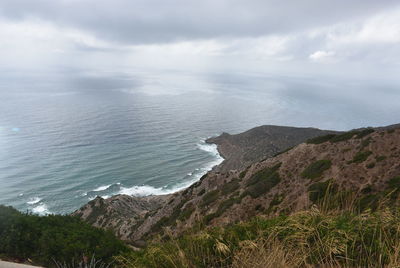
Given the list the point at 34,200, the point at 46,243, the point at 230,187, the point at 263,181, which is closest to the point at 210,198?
the point at 230,187

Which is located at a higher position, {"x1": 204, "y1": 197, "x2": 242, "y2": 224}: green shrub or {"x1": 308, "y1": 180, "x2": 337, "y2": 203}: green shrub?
{"x1": 308, "y1": 180, "x2": 337, "y2": 203}: green shrub

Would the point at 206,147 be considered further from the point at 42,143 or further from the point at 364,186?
the point at 364,186

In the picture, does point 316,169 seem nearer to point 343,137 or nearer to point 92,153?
point 343,137

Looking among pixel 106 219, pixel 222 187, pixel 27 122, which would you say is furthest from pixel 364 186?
pixel 27 122

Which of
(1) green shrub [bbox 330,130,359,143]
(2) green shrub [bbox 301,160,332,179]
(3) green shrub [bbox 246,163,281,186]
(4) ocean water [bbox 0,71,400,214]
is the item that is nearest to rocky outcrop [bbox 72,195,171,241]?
(4) ocean water [bbox 0,71,400,214]

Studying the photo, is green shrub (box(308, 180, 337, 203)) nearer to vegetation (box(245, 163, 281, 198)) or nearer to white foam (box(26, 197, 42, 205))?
vegetation (box(245, 163, 281, 198))

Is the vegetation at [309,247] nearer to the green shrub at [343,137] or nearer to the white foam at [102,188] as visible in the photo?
the green shrub at [343,137]
